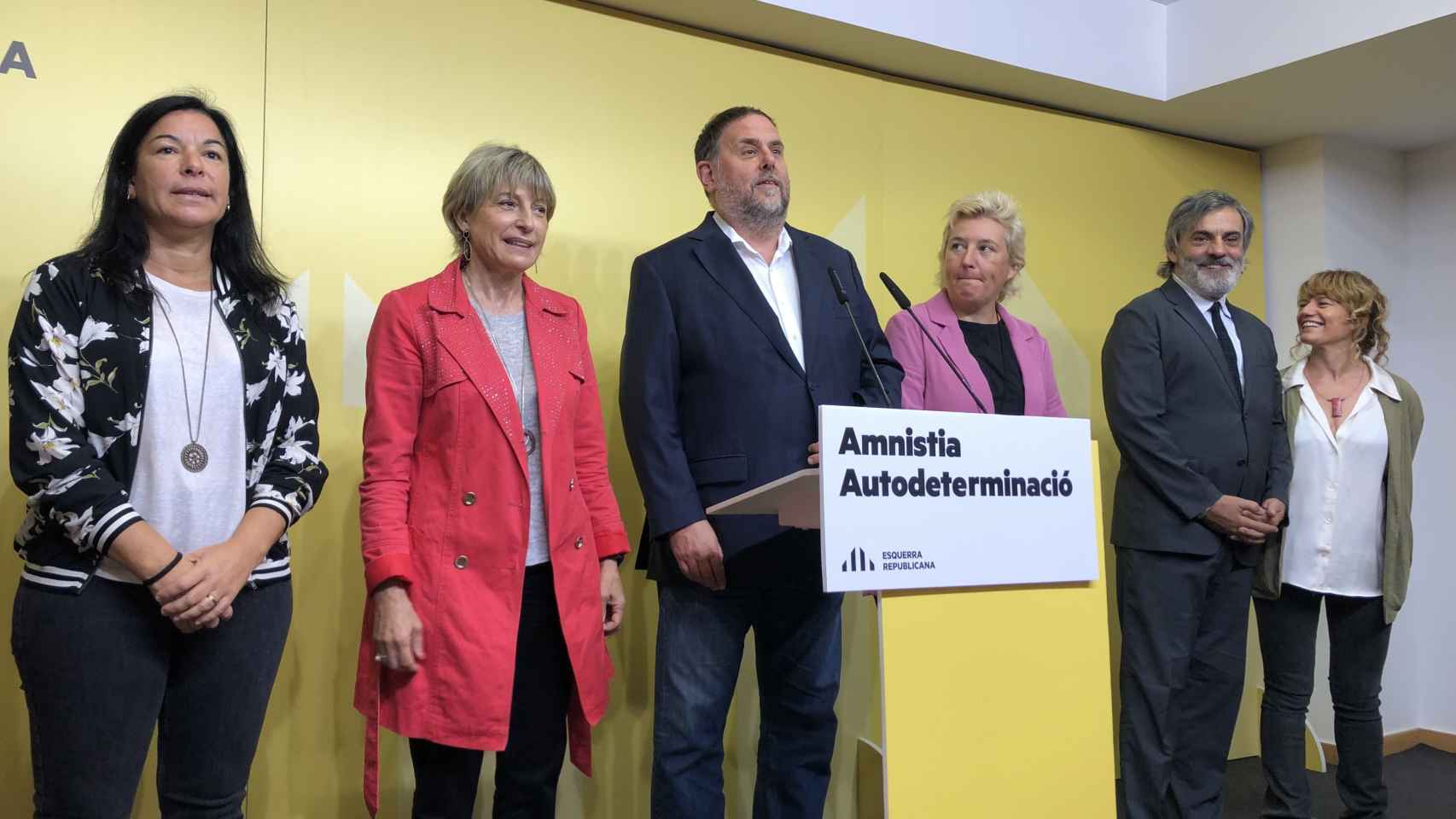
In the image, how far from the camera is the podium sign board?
1.69 m

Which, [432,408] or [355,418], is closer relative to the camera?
[432,408]

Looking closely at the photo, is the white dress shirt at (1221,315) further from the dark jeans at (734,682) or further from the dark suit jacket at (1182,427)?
the dark jeans at (734,682)

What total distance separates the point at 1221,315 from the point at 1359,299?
52 centimetres

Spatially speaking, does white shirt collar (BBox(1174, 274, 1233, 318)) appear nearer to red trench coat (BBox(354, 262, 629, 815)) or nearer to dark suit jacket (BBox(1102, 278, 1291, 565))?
dark suit jacket (BBox(1102, 278, 1291, 565))

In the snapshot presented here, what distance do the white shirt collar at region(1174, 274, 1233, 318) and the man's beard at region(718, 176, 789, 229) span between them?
1.53 m

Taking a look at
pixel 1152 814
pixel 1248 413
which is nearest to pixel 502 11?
pixel 1248 413

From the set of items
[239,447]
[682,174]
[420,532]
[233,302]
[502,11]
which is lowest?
[420,532]

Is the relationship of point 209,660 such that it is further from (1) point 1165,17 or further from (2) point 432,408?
(1) point 1165,17

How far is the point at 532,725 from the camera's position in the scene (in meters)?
2.10

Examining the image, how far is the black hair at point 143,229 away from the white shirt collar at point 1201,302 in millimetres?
2591

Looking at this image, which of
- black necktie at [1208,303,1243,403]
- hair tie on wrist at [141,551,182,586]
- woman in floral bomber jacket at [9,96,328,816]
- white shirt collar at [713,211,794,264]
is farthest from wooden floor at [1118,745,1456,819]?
hair tie on wrist at [141,551,182,586]

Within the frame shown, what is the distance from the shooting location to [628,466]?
10.7 feet

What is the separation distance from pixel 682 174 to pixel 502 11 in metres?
0.71

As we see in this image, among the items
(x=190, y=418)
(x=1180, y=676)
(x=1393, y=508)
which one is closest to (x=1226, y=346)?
(x=1393, y=508)
